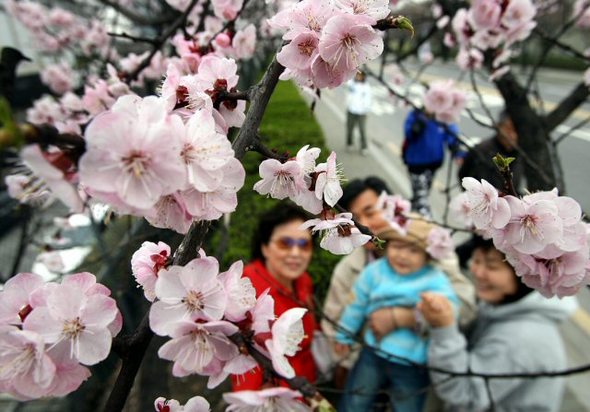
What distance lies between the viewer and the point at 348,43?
2.56 ft

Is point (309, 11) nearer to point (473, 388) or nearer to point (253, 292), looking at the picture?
point (253, 292)

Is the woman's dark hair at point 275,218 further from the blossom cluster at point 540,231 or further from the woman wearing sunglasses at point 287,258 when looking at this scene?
the blossom cluster at point 540,231

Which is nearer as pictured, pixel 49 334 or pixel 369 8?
pixel 49 334

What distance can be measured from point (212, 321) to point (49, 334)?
23 centimetres

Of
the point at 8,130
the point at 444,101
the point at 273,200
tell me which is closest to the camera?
the point at 8,130

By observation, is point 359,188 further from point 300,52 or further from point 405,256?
point 300,52

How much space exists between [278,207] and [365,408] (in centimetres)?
118

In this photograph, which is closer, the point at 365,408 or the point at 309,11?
the point at 309,11

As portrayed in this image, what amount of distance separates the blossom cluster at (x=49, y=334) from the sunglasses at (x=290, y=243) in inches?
54.8

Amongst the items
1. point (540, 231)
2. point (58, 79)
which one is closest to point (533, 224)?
point (540, 231)

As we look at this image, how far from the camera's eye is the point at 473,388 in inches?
76.4

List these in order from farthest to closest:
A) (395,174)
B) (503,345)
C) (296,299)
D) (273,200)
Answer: (395,174), (273,200), (503,345), (296,299)

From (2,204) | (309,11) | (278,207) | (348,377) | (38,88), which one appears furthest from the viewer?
(38,88)

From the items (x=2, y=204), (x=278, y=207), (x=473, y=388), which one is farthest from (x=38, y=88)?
(x=473, y=388)
